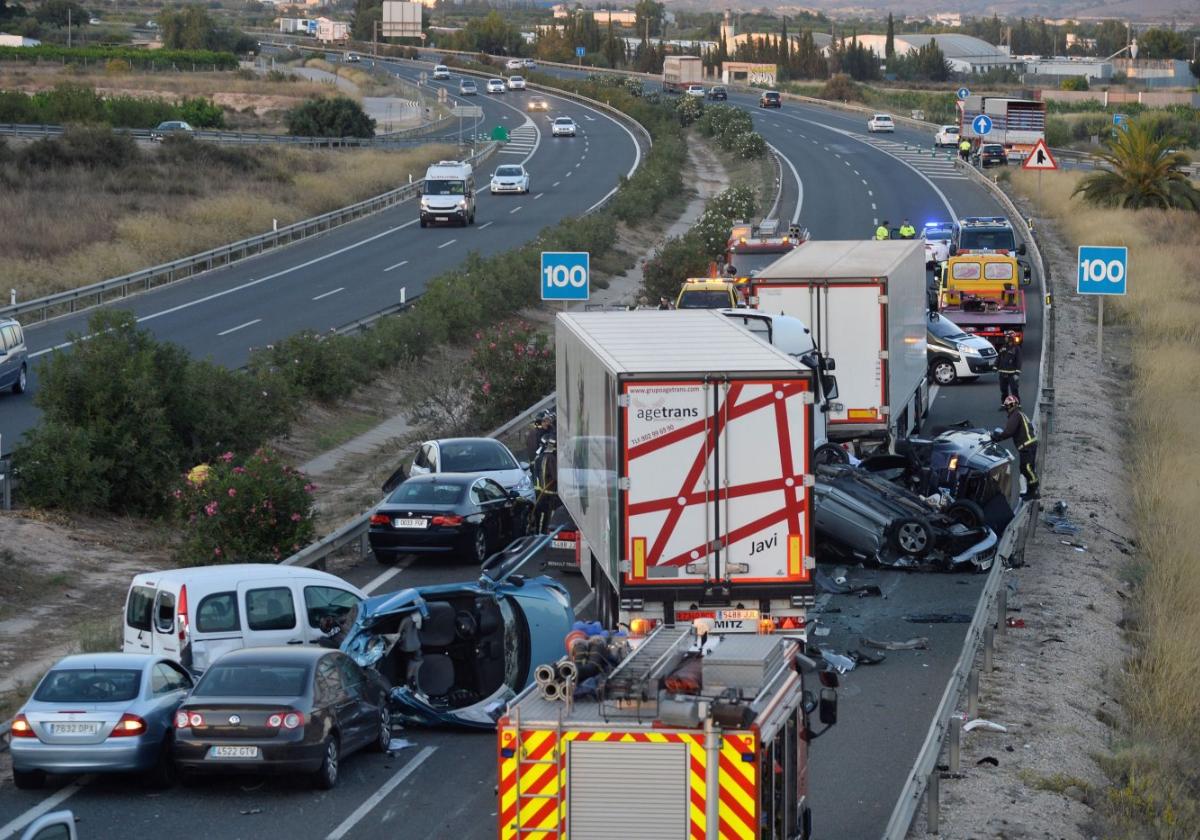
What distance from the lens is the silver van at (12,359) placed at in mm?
34000

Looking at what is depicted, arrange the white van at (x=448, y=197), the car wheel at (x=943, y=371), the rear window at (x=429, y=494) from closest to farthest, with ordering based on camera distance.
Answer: the rear window at (x=429, y=494), the car wheel at (x=943, y=371), the white van at (x=448, y=197)

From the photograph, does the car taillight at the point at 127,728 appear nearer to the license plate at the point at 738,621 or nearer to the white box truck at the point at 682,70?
the license plate at the point at 738,621

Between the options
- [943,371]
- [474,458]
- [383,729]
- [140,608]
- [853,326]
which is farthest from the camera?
[943,371]

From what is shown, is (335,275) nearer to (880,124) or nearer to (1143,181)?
(1143,181)

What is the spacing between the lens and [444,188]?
65562mm

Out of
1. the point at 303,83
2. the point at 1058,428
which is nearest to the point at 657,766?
the point at 1058,428

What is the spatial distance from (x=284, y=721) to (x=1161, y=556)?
1236 cm

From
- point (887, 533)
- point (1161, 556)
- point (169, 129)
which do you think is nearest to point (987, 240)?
point (1161, 556)

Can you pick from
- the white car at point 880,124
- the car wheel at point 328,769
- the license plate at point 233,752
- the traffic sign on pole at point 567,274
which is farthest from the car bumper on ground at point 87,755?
the white car at point 880,124

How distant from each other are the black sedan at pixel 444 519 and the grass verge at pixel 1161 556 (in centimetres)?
787


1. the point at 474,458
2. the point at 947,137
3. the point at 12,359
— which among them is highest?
the point at 947,137

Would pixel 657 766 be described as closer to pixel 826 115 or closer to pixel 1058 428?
pixel 1058 428

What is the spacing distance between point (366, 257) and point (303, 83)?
7250 cm

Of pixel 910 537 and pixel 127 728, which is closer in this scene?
pixel 127 728
